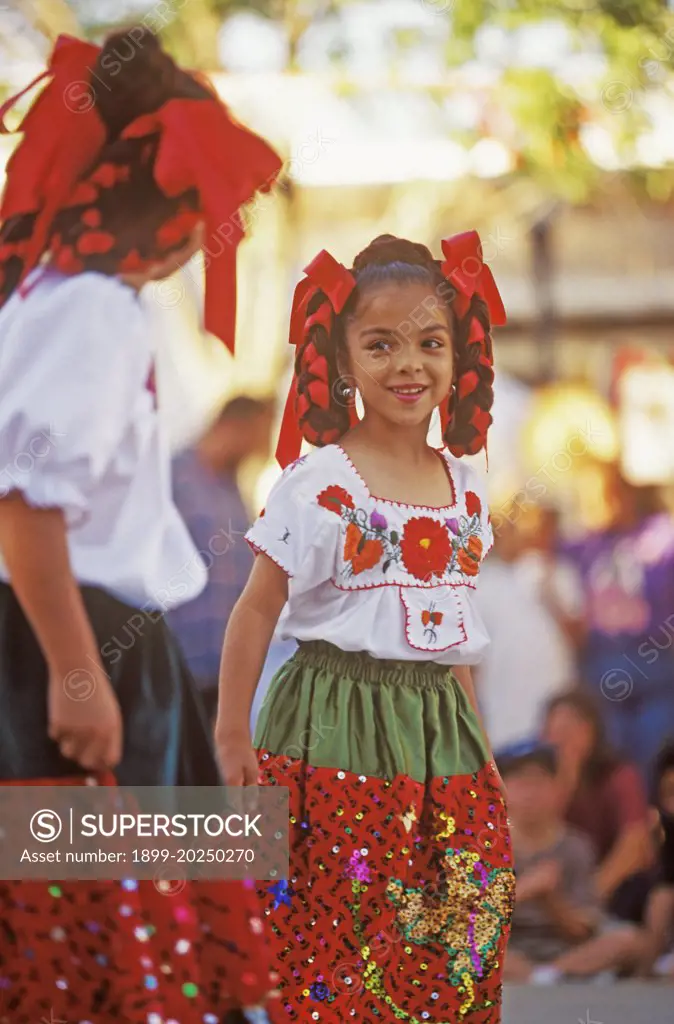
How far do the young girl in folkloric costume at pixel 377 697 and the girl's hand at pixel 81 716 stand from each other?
263 mm

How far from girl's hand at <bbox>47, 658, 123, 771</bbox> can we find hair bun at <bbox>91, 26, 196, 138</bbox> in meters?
0.87

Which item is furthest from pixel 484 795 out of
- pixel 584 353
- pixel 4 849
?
pixel 584 353

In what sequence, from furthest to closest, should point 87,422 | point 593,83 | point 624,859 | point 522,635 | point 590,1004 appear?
point 624,859 < point 522,635 < point 590,1004 < point 593,83 < point 87,422

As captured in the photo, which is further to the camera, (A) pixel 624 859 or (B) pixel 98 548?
(A) pixel 624 859

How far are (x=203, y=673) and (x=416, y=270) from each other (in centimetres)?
Answer: 79

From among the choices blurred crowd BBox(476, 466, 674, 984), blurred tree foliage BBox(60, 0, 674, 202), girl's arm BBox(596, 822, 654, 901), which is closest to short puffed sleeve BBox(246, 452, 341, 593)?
blurred tree foliage BBox(60, 0, 674, 202)

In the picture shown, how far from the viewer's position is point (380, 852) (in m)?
2.61

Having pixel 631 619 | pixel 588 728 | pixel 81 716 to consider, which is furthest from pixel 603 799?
pixel 81 716

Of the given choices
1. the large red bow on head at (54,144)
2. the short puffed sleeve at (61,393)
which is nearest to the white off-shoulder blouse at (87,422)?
the short puffed sleeve at (61,393)

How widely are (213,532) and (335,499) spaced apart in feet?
0.79

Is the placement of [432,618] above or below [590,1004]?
above

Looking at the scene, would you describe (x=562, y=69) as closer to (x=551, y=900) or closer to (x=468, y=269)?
(x=468, y=269)

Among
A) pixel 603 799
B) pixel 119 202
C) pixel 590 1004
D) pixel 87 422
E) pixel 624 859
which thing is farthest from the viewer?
pixel 603 799

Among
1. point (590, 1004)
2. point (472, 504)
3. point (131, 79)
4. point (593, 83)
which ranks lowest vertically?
point (590, 1004)
